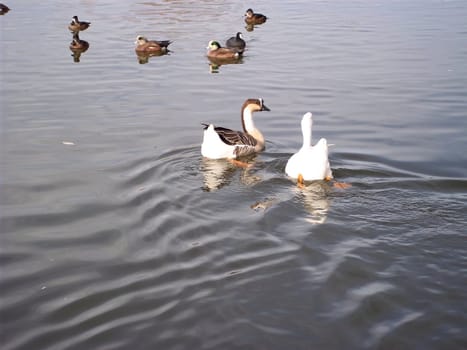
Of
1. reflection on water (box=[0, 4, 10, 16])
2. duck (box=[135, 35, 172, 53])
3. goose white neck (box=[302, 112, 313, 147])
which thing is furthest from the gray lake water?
reflection on water (box=[0, 4, 10, 16])

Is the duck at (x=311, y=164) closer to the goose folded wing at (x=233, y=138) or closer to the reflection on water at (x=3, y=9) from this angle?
the goose folded wing at (x=233, y=138)

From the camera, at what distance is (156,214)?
866 cm

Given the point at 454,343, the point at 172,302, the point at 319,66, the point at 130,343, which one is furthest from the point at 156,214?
the point at 319,66

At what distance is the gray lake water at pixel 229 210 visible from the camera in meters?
6.22

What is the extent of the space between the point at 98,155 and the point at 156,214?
2.83 meters

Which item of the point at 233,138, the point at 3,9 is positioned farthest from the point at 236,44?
the point at 3,9

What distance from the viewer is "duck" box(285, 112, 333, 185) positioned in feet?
31.3

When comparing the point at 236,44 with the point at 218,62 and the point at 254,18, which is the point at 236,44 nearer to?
the point at 218,62

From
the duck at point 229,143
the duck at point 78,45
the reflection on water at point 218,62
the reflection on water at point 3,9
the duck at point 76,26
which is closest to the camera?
the duck at point 229,143

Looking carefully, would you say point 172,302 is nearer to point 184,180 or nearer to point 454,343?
point 454,343

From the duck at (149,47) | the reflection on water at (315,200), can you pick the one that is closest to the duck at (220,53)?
the duck at (149,47)

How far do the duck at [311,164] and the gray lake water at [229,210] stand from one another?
168 millimetres

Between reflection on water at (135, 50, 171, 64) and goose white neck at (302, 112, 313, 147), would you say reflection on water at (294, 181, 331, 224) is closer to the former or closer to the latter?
goose white neck at (302, 112, 313, 147)

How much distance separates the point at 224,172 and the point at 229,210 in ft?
6.15
